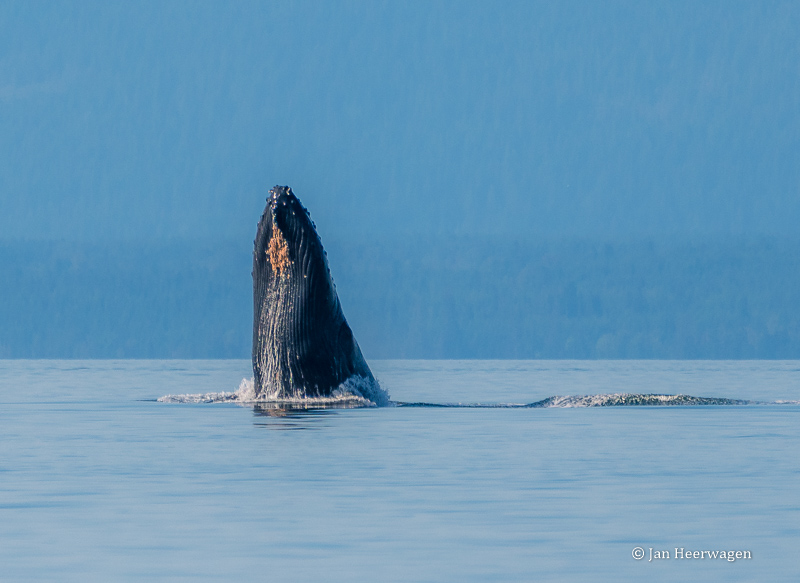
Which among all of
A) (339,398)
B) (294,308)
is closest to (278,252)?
(294,308)

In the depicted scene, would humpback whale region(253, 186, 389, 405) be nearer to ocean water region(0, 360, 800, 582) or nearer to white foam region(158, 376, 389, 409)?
white foam region(158, 376, 389, 409)

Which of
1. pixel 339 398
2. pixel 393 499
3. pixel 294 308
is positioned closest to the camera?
pixel 393 499

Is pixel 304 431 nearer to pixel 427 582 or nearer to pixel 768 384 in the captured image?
pixel 427 582

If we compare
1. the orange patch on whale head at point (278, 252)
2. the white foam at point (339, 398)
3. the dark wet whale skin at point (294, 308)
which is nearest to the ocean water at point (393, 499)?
the dark wet whale skin at point (294, 308)

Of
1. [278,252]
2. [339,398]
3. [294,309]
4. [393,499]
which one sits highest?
[278,252]

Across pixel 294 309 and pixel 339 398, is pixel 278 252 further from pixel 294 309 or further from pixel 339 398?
pixel 339 398

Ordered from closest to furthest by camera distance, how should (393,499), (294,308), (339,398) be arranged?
(393,499), (294,308), (339,398)

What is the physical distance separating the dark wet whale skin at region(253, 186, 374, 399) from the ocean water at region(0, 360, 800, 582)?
6.40 ft

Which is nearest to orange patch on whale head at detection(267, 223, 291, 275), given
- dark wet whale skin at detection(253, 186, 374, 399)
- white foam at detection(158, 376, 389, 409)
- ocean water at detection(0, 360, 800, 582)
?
dark wet whale skin at detection(253, 186, 374, 399)

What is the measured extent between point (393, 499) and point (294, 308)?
1165cm

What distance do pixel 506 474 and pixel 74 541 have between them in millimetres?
5669

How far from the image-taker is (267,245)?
24.6 meters

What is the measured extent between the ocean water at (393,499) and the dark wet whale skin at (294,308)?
1.95 meters

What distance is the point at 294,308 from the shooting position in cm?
2445
